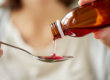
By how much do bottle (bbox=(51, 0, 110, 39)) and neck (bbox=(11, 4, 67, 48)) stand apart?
44 cm

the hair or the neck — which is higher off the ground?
the hair

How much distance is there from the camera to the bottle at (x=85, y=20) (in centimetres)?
40

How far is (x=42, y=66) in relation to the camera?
0.79 meters

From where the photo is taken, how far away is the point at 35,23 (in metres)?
0.88

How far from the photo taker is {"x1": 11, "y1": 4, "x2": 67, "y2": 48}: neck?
85 centimetres

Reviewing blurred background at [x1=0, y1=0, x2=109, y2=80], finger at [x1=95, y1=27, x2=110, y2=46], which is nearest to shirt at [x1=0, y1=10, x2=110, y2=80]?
blurred background at [x1=0, y1=0, x2=109, y2=80]

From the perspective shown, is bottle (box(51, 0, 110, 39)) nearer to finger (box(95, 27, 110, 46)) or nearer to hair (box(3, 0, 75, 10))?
finger (box(95, 27, 110, 46))

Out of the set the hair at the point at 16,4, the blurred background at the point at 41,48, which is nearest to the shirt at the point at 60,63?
the blurred background at the point at 41,48

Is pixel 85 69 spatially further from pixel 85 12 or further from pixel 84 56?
pixel 85 12

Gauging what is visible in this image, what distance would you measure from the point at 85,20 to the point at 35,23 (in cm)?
50

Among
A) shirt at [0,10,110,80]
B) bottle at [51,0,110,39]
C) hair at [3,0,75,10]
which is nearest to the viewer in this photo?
bottle at [51,0,110,39]

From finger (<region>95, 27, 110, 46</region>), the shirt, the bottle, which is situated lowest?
the shirt

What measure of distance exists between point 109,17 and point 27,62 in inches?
18.8

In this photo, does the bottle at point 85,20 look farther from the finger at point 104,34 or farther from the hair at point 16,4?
the hair at point 16,4
